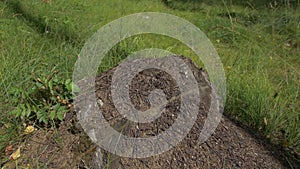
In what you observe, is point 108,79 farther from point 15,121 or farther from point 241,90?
point 241,90

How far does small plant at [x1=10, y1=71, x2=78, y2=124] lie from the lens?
2.09 meters

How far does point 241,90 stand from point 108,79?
123 centimetres

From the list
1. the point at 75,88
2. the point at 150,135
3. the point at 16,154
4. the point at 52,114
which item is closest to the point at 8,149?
the point at 16,154

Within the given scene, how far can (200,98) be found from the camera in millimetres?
2295

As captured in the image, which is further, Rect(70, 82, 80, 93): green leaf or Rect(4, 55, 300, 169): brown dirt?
Rect(70, 82, 80, 93): green leaf

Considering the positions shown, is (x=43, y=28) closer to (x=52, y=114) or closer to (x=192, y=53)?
(x=192, y=53)

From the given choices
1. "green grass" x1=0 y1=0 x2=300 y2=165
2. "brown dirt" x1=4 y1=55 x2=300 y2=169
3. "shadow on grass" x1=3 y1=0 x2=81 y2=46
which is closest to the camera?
"brown dirt" x1=4 y1=55 x2=300 y2=169

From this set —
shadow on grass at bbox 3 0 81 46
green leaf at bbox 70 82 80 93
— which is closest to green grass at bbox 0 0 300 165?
shadow on grass at bbox 3 0 81 46

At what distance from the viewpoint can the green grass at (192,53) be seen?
2.76 metres

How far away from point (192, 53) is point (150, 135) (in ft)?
8.01

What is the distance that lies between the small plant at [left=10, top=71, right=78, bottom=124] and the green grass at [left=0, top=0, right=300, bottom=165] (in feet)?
0.45

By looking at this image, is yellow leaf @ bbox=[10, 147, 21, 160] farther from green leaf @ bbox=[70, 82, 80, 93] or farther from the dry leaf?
green leaf @ bbox=[70, 82, 80, 93]

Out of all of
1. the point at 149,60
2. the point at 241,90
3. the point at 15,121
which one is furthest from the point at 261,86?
the point at 15,121

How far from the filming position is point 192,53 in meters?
4.36
